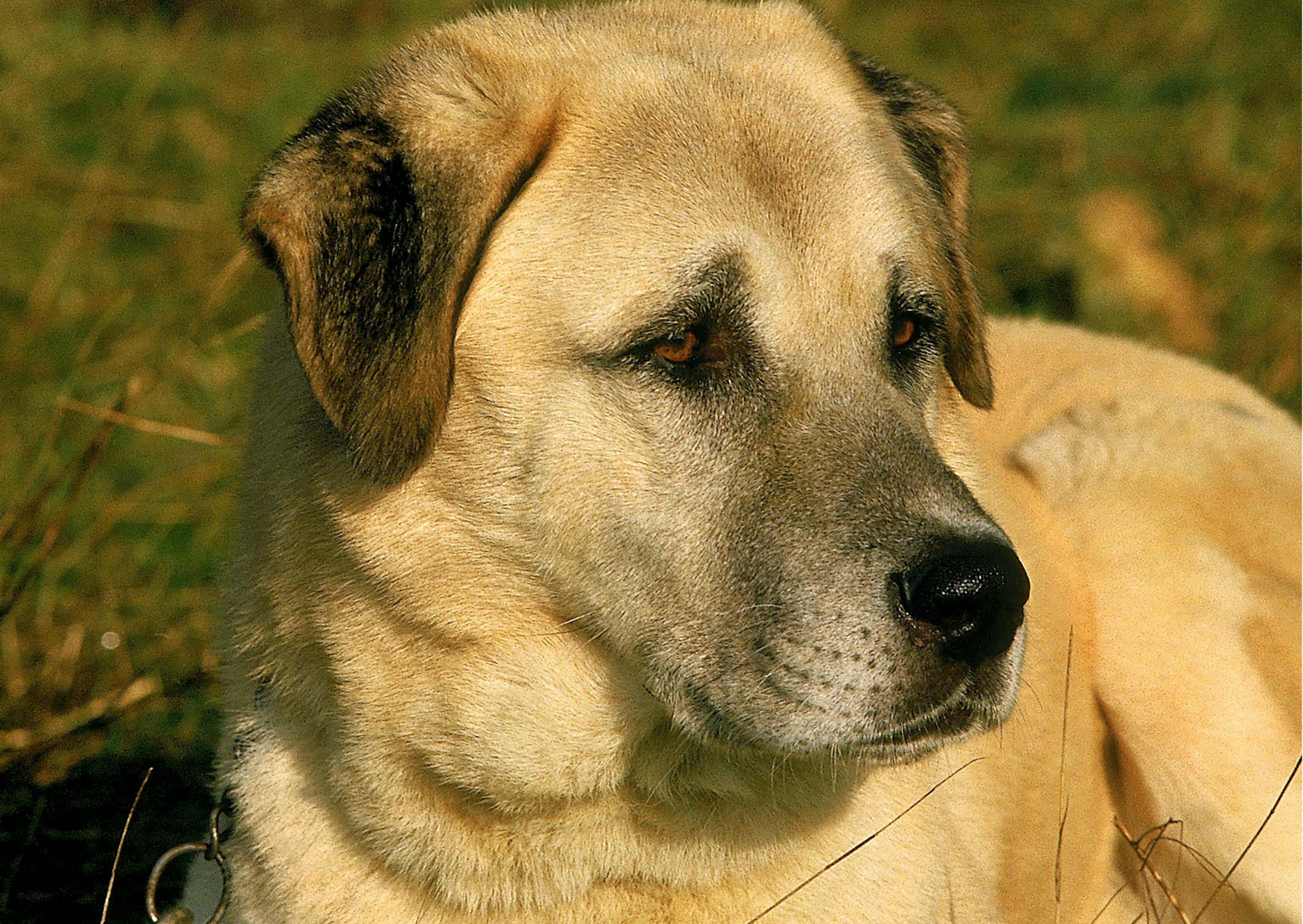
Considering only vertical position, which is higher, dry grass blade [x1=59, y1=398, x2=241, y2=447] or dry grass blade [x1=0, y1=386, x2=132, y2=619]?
dry grass blade [x1=59, y1=398, x2=241, y2=447]

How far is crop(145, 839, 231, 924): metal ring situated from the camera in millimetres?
2766

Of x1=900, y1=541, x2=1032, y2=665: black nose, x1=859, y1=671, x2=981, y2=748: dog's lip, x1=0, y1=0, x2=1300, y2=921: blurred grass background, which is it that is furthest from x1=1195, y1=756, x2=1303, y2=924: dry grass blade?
x1=0, y1=0, x2=1300, y2=921: blurred grass background

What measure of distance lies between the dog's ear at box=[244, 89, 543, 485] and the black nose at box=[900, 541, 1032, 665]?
88 cm

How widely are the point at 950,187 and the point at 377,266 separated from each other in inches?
57.6

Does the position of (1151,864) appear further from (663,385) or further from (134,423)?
(134,423)

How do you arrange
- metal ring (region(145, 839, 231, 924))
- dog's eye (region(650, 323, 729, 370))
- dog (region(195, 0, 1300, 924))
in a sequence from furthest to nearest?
metal ring (region(145, 839, 231, 924))
dog's eye (region(650, 323, 729, 370))
dog (region(195, 0, 1300, 924))

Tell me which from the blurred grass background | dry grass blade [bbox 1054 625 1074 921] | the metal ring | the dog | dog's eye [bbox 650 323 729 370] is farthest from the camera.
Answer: the blurred grass background

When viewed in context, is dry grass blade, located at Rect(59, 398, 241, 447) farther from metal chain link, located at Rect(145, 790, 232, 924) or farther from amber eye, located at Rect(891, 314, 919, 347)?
amber eye, located at Rect(891, 314, 919, 347)

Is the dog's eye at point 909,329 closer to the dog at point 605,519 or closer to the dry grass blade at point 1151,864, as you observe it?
the dog at point 605,519

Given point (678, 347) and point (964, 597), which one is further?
point (678, 347)

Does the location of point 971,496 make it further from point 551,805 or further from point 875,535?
point 551,805

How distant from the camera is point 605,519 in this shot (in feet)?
8.28

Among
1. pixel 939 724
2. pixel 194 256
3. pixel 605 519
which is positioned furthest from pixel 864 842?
pixel 194 256

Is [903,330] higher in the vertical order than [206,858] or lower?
higher
